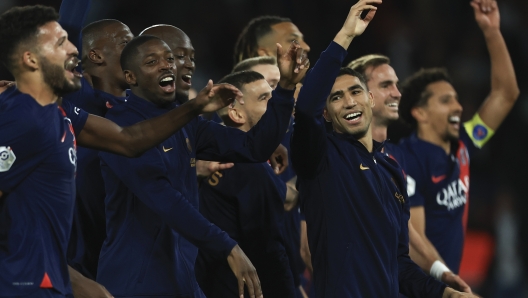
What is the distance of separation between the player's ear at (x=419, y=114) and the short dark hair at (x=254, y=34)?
1.24 meters

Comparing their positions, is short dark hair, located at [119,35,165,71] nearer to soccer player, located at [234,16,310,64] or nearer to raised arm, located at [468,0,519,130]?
soccer player, located at [234,16,310,64]

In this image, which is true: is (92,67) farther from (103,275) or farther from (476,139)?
(476,139)

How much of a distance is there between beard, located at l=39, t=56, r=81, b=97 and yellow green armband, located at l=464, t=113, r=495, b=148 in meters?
4.32

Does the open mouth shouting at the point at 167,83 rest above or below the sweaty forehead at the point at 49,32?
below

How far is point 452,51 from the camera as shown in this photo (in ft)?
38.7

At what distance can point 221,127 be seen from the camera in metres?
4.39

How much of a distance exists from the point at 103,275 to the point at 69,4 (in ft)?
4.81

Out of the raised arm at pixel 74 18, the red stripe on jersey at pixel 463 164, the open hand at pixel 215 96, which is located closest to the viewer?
the open hand at pixel 215 96

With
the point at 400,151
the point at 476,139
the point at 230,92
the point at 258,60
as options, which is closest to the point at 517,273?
the point at 476,139

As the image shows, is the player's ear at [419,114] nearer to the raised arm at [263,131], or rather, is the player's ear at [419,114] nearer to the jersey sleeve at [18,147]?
the raised arm at [263,131]

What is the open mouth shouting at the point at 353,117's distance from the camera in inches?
174

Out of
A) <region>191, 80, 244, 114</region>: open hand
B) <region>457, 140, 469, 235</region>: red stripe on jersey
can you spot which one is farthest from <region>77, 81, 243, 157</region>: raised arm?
<region>457, 140, 469, 235</region>: red stripe on jersey

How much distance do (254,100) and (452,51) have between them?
23.6ft

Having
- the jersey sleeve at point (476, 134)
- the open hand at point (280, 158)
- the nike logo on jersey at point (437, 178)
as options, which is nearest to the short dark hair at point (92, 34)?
the open hand at point (280, 158)
